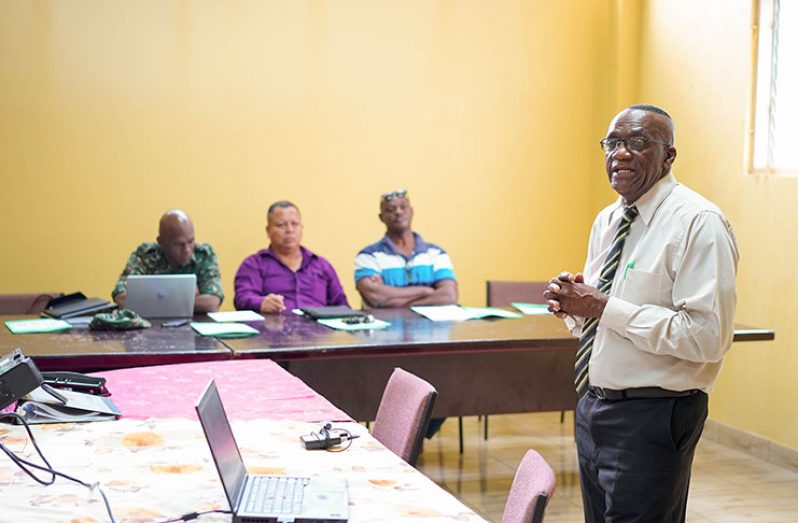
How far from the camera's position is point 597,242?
287cm

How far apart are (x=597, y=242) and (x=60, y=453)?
1.60 meters

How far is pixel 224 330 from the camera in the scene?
13.3 feet

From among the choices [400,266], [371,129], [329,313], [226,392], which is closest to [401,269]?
[400,266]

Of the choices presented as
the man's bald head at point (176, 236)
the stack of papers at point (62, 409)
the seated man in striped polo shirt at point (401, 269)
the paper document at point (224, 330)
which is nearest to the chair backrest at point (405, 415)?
the stack of papers at point (62, 409)

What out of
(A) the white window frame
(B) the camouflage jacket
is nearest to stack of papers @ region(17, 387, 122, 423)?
(B) the camouflage jacket

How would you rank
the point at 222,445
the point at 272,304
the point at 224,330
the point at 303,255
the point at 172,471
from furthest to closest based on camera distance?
the point at 303,255, the point at 272,304, the point at 224,330, the point at 172,471, the point at 222,445

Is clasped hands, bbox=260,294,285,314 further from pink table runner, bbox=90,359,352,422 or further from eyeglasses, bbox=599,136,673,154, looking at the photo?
eyeglasses, bbox=599,136,673,154

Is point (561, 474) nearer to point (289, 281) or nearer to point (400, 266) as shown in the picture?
point (400, 266)

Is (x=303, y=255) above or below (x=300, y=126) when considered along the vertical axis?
below

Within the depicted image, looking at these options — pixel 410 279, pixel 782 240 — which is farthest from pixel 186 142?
pixel 782 240

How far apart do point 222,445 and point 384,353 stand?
1.90m

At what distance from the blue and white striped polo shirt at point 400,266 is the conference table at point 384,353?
2.20ft

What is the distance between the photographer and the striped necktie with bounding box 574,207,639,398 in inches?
106

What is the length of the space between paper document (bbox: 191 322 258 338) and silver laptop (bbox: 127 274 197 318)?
0.33 m
